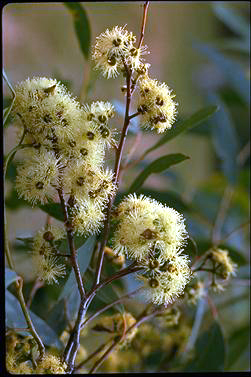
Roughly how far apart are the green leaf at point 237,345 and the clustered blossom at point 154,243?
358mm

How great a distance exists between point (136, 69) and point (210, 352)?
370mm

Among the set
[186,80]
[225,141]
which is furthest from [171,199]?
[186,80]

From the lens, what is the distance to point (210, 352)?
2.23ft

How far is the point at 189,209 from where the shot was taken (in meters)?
0.90

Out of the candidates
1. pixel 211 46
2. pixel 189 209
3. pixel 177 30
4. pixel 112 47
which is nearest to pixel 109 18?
pixel 177 30

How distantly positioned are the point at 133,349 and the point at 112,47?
487 mm

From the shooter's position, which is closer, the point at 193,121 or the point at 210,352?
the point at 193,121

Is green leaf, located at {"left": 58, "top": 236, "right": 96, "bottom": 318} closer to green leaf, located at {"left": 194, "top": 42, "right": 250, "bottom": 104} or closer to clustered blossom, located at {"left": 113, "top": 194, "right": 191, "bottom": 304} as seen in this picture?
clustered blossom, located at {"left": 113, "top": 194, "right": 191, "bottom": 304}

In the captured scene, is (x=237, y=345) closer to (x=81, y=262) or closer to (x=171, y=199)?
(x=171, y=199)

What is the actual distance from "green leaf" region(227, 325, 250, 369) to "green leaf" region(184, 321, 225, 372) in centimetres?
7

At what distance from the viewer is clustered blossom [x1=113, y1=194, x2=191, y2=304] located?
42 centimetres

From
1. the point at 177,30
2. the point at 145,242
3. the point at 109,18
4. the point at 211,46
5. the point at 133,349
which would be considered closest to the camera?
the point at 145,242

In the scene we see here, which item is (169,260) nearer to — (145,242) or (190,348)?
(145,242)

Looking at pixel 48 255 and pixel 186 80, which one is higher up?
pixel 186 80
